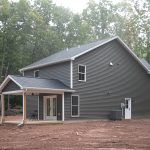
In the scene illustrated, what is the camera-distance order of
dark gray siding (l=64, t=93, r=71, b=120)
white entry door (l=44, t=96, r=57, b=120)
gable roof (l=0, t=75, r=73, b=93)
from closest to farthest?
gable roof (l=0, t=75, r=73, b=93), dark gray siding (l=64, t=93, r=71, b=120), white entry door (l=44, t=96, r=57, b=120)

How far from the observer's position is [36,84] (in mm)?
22344

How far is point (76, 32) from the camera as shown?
47.9 m

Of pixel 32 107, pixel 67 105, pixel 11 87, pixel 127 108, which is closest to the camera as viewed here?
pixel 11 87

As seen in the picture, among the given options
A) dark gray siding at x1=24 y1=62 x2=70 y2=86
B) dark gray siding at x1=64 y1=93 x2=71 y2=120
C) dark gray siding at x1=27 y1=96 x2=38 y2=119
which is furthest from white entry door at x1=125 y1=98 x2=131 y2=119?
dark gray siding at x1=27 y1=96 x2=38 y2=119

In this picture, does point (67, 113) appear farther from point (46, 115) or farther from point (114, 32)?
point (114, 32)

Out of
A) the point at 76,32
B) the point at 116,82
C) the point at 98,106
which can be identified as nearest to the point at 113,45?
the point at 116,82

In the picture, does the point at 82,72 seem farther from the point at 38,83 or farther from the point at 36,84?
the point at 36,84

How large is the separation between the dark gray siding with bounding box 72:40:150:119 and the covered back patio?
1154 millimetres

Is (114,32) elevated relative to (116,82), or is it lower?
elevated

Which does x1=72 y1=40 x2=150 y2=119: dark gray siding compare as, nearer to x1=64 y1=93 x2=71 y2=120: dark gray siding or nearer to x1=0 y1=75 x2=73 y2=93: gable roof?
x1=64 y1=93 x2=71 y2=120: dark gray siding

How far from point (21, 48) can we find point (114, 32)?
1817 cm

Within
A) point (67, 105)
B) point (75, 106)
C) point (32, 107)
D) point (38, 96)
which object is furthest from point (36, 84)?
point (32, 107)

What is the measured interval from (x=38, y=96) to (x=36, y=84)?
4.80m

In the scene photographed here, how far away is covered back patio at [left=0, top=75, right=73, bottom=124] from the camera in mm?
21578
